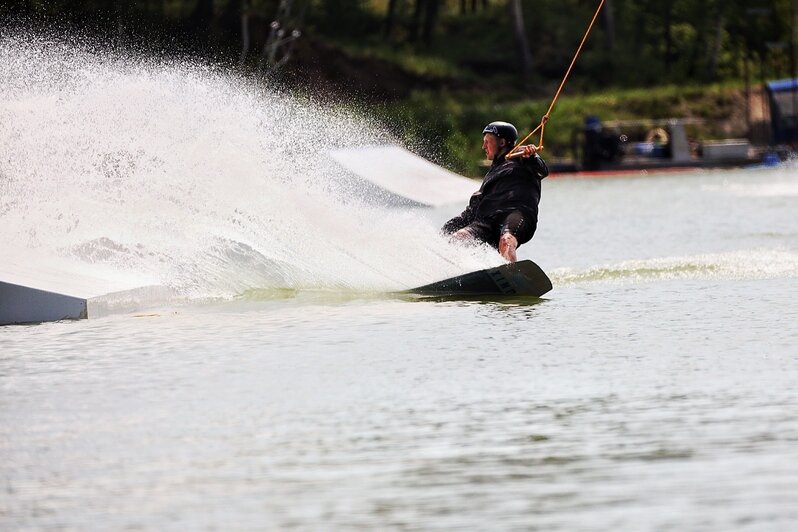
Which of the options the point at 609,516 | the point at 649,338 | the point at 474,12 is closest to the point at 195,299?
the point at 649,338

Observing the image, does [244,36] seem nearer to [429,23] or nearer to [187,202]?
[429,23]

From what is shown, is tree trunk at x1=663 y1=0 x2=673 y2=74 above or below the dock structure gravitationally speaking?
above

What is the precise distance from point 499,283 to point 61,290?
3318mm

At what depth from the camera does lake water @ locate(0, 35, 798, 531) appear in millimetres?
6316

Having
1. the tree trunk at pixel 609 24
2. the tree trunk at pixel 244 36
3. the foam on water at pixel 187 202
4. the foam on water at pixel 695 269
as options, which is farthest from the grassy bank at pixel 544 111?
the foam on water at pixel 187 202

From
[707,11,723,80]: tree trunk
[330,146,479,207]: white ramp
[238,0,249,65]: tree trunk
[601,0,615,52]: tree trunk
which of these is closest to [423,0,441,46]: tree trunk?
[601,0,615,52]: tree trunk

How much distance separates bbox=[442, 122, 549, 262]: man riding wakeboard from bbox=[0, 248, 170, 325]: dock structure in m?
2.63

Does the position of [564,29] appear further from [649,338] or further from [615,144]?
[649,338]

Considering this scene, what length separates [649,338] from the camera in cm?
1046

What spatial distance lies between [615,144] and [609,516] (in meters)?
43.7

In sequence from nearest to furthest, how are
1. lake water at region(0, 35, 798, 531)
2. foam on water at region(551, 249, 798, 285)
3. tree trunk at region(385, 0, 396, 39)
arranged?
Result: lake water at region(0, 35, 798, 531), foam on water at region(551, 249, 798, 285), tree trunk at region(385, 0, 396, 39)

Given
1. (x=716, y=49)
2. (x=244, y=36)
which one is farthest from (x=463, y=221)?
(x=716, y=49)

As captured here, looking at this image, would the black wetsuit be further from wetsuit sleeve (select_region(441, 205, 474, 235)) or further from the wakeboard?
the wakeboard

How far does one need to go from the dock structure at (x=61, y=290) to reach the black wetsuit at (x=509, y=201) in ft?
8.67
